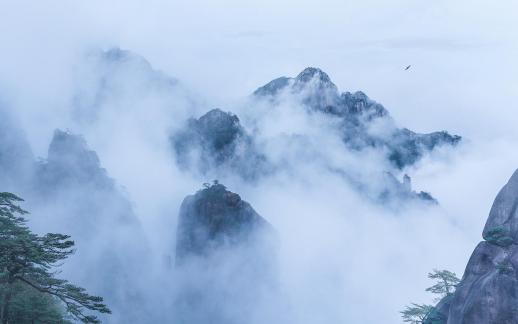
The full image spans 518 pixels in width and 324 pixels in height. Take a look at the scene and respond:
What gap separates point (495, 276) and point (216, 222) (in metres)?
78.9

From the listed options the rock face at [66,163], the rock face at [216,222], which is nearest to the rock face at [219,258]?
the rock face at [216,222]

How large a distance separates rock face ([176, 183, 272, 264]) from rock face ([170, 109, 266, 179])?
58.6m

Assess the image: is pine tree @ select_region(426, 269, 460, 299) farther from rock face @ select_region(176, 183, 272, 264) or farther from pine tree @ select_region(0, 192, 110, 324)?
rock face @ select_region(176, 183, 272, 264)

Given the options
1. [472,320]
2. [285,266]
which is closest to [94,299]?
[472,320]

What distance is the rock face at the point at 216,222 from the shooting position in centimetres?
11506

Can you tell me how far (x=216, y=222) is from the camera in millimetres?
115875

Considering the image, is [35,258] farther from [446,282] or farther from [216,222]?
[216,222]

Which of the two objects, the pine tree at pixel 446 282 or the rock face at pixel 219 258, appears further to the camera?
the rock face at pixel 219 258

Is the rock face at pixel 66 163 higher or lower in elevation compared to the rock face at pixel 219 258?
higher

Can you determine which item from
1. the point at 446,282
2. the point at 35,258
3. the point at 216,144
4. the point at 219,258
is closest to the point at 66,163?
the point at 219,258

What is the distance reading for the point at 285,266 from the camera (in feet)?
472

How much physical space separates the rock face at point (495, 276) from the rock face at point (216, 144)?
427 feet

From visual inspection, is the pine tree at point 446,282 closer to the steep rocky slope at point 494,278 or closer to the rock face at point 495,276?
the steep rocky slope at point 494,278

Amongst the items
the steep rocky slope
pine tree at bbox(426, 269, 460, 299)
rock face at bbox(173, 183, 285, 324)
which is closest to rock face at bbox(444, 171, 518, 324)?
the steep rocky slope
